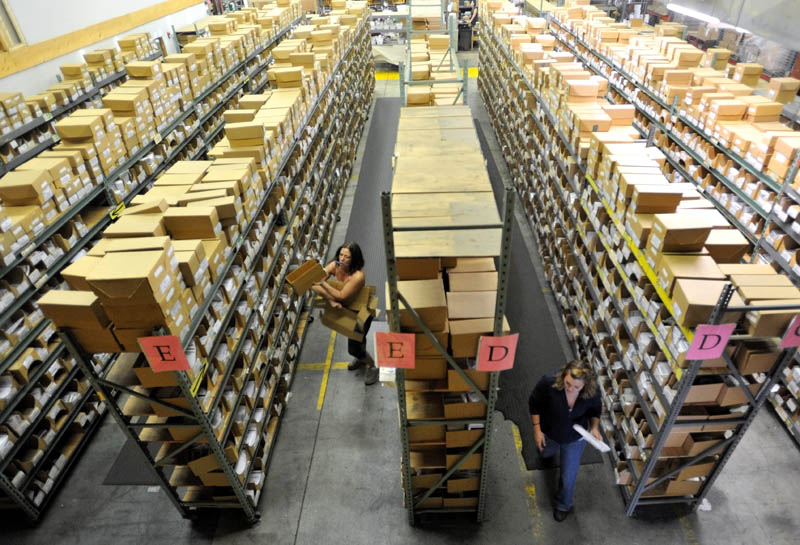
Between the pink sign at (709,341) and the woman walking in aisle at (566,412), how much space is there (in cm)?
80

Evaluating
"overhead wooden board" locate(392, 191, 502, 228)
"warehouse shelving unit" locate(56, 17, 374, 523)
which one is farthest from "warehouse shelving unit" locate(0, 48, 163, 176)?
"overhead wooden board" locate(392, 191, 502, 228)

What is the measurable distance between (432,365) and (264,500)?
2513 millimetres

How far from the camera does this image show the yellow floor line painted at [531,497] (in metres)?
4.35

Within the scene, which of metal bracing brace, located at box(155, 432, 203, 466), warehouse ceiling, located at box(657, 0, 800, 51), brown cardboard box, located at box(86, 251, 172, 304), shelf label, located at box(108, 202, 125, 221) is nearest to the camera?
brown cardboard box, located at box(86, 251, 172, 304)

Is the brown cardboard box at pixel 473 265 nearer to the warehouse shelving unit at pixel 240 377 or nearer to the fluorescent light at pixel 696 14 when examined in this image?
the warehouse shelving unit at pixel 240 377

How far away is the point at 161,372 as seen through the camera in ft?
11.3

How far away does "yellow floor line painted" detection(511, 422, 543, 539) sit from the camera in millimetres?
4352

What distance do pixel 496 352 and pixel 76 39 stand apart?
37.7 feet

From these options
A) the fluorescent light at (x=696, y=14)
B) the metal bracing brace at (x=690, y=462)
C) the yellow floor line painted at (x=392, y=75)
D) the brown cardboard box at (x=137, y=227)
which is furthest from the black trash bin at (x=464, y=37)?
the metal bracing brace at (x=690, y=462)

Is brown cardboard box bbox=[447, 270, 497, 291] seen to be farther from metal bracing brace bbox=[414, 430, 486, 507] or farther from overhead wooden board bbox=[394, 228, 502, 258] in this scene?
metal bracing brace bbox=[414, 430, 486, 507]

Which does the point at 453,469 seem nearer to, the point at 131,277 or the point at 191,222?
the point at 131,277

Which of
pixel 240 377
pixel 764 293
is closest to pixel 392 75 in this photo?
pixel 240 377

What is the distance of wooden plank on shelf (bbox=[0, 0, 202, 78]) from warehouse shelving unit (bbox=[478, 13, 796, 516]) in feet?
29.9

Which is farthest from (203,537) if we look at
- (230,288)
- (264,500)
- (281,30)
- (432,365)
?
(281,30)
